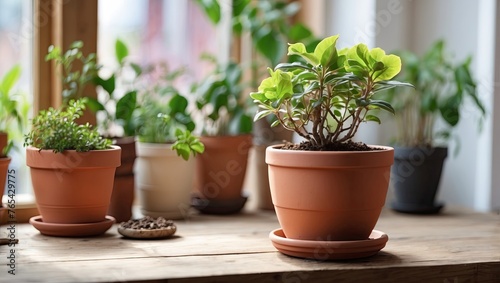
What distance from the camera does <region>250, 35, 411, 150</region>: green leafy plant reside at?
1672 millimetres

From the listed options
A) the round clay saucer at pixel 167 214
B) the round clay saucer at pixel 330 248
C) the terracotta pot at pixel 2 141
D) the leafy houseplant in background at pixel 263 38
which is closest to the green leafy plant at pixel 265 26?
the leafy houseplant in background at pixel 263 38

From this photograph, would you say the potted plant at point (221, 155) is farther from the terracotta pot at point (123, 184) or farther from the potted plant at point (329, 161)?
the potted plant at point (329, 161)

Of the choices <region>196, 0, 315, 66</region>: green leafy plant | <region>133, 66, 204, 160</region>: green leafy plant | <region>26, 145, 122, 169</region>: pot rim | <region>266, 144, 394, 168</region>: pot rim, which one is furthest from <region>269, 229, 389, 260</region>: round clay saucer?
<region>196, 0, 315, 66</region>: green leafy plant

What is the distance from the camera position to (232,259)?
1.70 metres

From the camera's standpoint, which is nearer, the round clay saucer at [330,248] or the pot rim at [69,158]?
the round clay saucer at [330,248]

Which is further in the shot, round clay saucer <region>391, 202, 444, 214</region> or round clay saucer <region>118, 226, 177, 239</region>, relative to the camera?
round clay saucer <region>391, 202, 444, 214</region>

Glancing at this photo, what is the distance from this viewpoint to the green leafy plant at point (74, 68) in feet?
6.95

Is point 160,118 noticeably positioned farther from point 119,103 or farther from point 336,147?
point 336,147

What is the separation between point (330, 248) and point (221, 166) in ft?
2.78

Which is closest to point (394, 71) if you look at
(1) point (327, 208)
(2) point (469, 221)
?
(1) point (327, 208)

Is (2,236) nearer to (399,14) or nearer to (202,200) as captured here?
(202,200)

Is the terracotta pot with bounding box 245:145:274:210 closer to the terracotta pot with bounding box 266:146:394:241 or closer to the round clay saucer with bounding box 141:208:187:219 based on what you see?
the round clay saucer with bounding box 141:208:187:219

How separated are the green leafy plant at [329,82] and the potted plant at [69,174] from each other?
1.58 feet

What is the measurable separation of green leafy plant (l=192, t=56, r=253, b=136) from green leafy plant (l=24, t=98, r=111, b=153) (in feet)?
1.73
